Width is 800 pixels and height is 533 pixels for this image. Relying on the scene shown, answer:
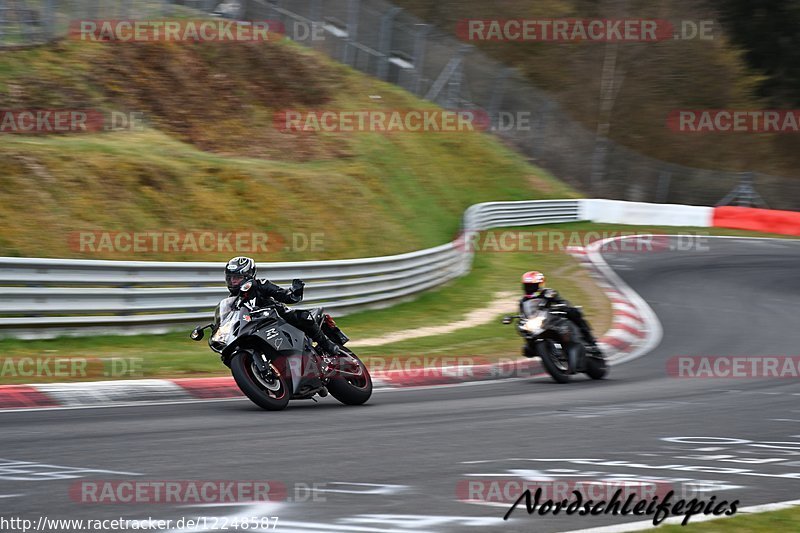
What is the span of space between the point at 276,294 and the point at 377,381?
8.74 feet

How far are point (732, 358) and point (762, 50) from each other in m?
39.5

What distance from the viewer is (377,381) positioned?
11.9 m

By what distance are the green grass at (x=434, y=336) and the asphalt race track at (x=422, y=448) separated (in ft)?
7.40

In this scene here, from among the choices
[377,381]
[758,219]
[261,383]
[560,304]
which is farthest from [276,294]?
[758,219]

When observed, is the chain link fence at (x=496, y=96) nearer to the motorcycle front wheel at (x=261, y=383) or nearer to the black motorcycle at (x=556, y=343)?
the black motorcycle at (x=556, y=343)

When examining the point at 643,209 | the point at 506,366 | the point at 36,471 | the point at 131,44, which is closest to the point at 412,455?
the point at 36,471
